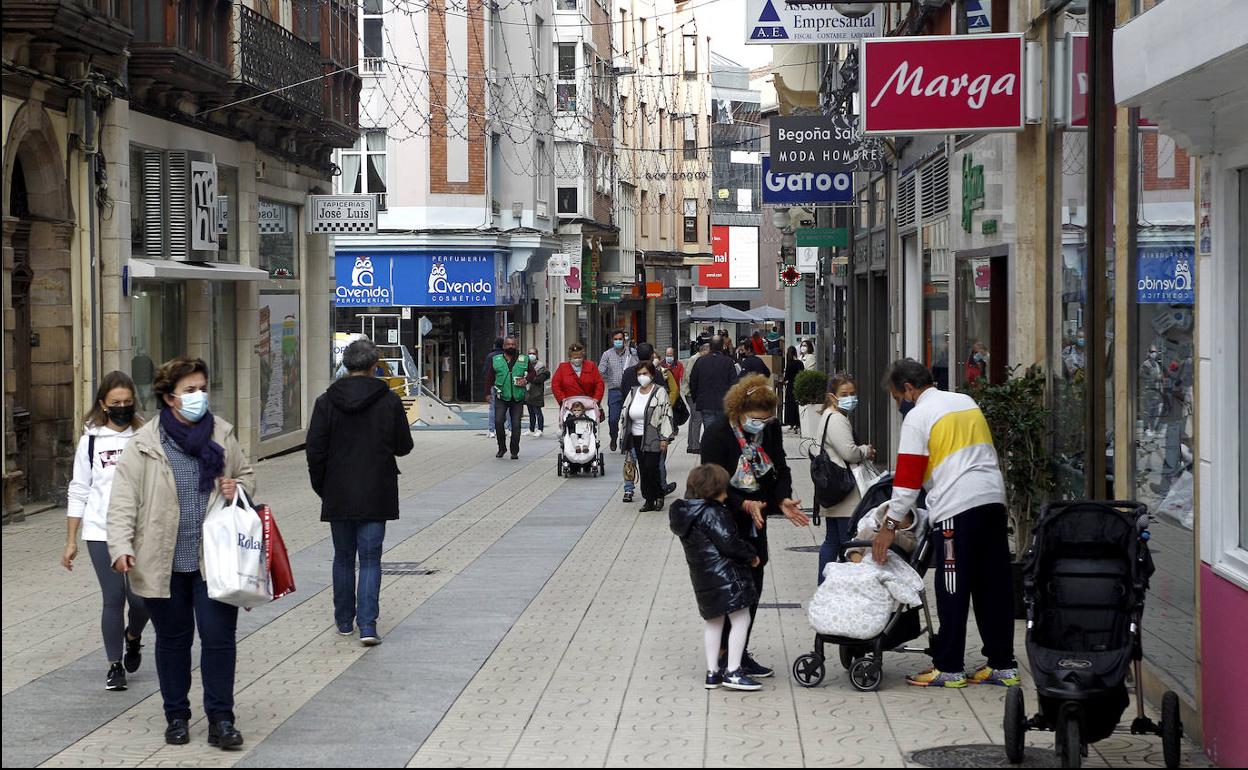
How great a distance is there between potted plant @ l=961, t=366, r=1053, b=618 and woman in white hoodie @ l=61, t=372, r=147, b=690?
17.8 feet

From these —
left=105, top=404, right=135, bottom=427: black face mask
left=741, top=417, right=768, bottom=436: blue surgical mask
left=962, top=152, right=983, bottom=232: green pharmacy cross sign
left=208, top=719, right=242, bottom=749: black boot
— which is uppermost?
left=962, top=152, right=983, bottom=232: green pharmacy cross sign

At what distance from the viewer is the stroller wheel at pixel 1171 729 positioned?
6625 millimetres

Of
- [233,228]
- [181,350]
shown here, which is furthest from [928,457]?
[233,228]

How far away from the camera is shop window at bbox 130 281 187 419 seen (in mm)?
20406

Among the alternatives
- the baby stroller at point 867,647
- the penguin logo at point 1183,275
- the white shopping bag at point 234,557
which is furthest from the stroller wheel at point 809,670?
the white shopping bag at point 234,557

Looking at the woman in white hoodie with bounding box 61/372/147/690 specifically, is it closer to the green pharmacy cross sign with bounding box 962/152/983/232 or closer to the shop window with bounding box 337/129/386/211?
the green pharmacy cross sign with bounding box 962/152/983/232

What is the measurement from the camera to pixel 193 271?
20922mm

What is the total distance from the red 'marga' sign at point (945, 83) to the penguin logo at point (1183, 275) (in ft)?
12.5

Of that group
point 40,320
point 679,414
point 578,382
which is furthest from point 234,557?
point 578,382

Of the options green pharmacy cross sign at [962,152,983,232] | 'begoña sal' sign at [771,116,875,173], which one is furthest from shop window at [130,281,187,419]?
green pharmacy cross sign at [962,152,983,232]

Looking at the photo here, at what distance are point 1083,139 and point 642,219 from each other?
211 feet

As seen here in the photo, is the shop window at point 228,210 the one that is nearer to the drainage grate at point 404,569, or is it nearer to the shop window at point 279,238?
the shop window at point 279,238

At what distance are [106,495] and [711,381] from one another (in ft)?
40.9

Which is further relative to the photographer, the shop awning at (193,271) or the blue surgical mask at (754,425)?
the shop awning at (193,271)
